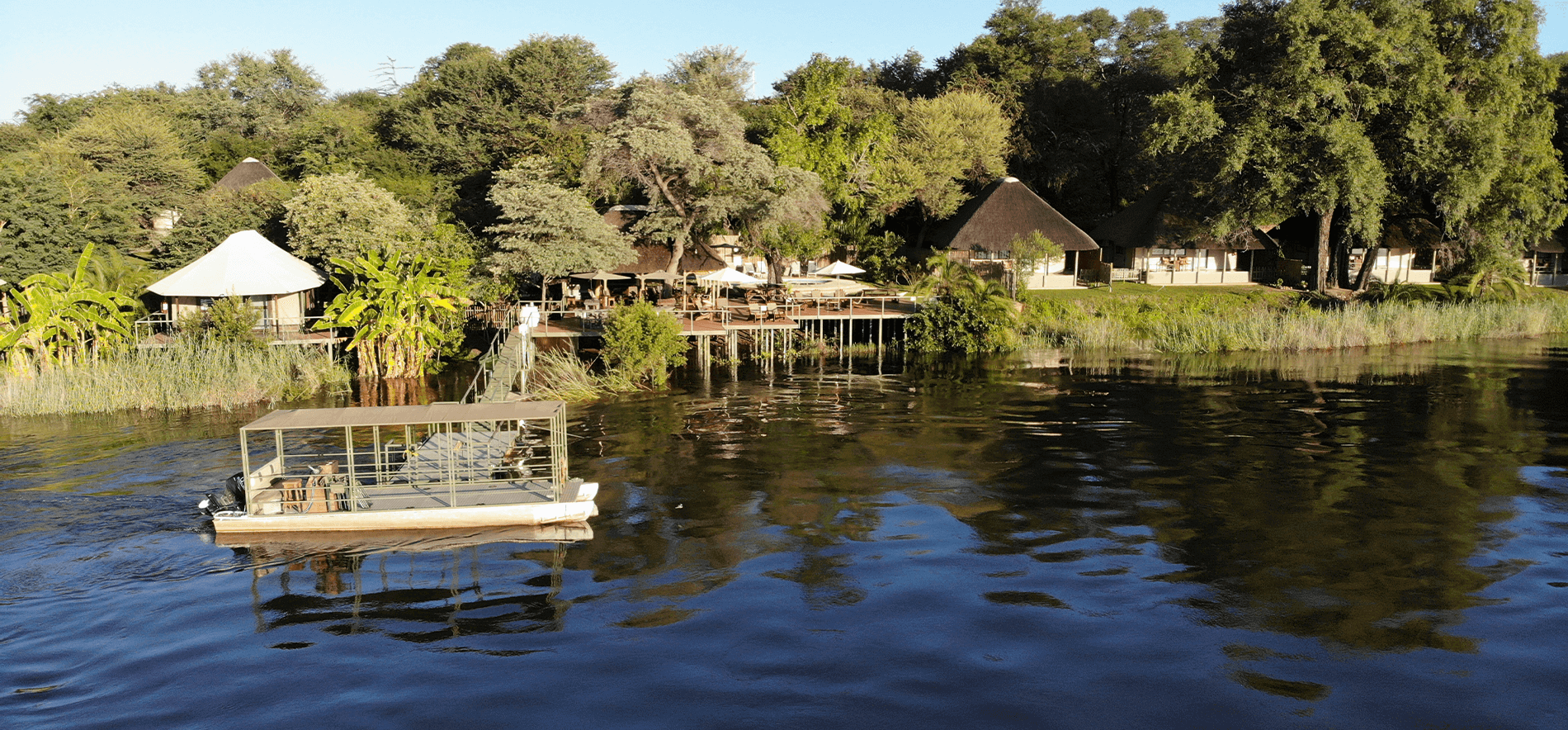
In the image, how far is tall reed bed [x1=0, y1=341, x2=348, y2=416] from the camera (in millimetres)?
29078

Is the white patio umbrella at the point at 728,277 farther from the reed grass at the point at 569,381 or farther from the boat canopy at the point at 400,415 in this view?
the boat canopy at the point at 400,415

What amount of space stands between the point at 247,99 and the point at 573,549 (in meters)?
76.7

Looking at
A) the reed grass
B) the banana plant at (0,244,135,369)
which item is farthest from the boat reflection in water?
the banana plant at (0,244,135,369)

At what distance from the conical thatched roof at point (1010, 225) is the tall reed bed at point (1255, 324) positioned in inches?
201

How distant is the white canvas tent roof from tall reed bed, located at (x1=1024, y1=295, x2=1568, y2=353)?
93.0ft

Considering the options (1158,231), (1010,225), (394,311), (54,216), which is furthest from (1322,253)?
(54,216)

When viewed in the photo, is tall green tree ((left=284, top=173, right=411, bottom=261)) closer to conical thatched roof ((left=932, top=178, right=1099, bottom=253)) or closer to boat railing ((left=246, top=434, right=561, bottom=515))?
boat railing ((left=246, top=434, right=561, bottom=515))

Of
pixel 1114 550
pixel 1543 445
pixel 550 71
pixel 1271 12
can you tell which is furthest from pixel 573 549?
pixel 550 71

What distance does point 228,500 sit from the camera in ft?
63.3

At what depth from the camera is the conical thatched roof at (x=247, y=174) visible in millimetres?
50375

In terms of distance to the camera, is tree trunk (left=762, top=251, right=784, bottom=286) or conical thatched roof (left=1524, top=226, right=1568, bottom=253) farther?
conical thatched roof (left=1524, top=226, right=1568, bottom=253)

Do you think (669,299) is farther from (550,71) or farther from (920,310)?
(550,71)

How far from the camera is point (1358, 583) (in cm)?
1667

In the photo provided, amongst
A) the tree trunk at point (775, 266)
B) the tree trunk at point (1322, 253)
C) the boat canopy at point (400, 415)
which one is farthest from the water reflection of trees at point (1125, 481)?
the tree trunk at point (1322, 253)
